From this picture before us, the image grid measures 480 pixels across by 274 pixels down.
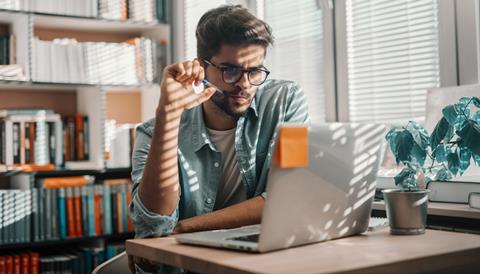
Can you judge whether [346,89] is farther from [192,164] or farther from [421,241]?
[421,241]

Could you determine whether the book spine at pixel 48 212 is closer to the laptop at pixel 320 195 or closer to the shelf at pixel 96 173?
the shelf at pixel 96 173

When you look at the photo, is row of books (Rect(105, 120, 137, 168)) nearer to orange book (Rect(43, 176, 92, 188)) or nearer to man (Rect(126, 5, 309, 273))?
orange book (Rect(43, 176, 92, 188))

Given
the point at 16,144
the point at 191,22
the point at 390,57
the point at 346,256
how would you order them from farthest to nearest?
the point at 191,22, the point at 16,144, the point at 390,57, the point at 346,256

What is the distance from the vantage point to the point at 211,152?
1970 millimetres

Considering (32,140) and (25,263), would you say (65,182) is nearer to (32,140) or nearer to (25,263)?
(32,140)

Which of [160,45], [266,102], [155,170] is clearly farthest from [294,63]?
[155,170]

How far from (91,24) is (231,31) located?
1828mm

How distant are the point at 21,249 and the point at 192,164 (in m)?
1.75

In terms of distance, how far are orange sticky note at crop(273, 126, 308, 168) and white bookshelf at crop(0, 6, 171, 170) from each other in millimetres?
2317

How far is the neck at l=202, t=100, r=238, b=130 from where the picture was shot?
6.68 ft

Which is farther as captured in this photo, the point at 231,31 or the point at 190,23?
the point at 190,23

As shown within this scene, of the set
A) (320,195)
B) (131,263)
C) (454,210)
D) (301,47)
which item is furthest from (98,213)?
(320,195)

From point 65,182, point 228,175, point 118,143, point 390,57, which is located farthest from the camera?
point 118,143

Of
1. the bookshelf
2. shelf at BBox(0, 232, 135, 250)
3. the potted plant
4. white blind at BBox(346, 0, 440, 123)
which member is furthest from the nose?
shelf at BBox(0, 232, 135, 250)
